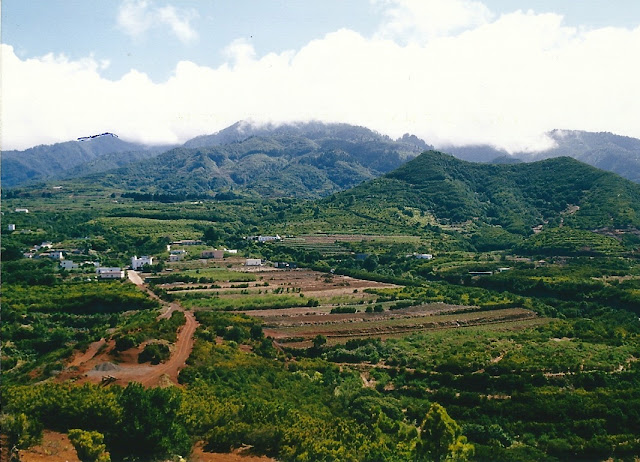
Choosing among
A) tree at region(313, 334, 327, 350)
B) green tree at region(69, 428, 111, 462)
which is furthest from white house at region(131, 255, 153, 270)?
green tree at region(69, 428, 111, 462)

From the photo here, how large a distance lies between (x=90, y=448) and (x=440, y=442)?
13.9 meters

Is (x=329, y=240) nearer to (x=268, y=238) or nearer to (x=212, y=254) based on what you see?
(x=268, y=238)

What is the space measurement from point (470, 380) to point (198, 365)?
1846 centimetres

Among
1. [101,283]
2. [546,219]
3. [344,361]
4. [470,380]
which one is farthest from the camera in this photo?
[546,219]

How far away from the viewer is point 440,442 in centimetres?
2256

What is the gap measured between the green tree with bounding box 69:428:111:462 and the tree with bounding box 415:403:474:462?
476 inches

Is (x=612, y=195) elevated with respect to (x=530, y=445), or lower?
elevated

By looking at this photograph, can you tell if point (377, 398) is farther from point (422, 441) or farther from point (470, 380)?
point (422, 441)

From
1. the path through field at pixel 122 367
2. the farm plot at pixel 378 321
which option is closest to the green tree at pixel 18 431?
the path through field at pixel 122 367

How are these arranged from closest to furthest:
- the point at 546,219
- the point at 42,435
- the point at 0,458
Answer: the point at 0,458
the point at 42,435
the point at 546,219

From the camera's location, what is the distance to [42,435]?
20781mm

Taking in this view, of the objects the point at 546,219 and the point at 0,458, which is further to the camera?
the point at 546,219

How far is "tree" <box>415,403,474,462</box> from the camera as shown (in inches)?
865

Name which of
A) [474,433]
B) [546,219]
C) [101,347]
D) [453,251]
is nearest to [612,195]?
[546,219]
